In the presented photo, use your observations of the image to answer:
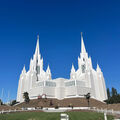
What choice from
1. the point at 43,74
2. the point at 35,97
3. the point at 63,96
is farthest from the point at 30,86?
the point at 63,96

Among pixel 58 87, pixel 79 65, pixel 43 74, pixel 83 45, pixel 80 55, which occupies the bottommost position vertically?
pixel 58 87

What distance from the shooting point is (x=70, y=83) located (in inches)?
3440

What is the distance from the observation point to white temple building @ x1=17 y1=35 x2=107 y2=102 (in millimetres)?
83062

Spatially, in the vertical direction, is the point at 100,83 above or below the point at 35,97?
above

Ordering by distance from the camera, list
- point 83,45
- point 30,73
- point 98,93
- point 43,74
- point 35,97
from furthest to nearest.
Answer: point 83,45 < point 43,74 < point 30,73 < point 98,93 < point 35,97

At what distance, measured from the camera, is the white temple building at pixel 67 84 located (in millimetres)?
83062

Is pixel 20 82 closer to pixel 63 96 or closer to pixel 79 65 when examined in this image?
pixel 63 96

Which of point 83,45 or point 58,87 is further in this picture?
point 83,45

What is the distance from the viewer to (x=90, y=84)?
86562 mm

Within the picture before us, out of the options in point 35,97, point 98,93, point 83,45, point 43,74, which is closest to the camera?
point 35,97

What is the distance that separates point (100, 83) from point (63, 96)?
30.0 metres

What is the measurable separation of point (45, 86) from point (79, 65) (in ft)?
122

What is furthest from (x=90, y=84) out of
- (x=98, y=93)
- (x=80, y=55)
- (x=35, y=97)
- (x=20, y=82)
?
(x=20, y=82)

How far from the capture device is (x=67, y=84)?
8906 centimetres
